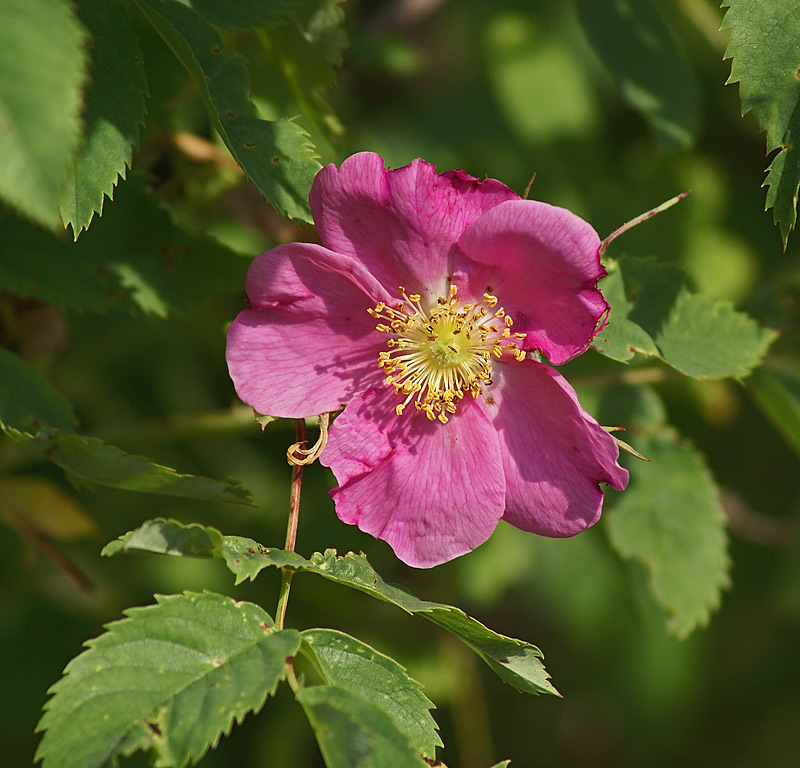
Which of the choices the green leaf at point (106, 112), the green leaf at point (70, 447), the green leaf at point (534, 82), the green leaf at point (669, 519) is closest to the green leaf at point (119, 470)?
the green leaf at point (70, 447)

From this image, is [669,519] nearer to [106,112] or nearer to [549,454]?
[549,454]

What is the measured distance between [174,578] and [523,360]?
175 cm

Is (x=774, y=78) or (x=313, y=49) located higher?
(x=774, y=78)

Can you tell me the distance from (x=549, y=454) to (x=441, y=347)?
0.31 metres

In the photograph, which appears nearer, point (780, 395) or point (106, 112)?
point (106, 112)

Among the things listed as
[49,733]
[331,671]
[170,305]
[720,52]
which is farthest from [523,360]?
[720,52]

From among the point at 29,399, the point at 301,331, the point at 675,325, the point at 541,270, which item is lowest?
the point at 29,399

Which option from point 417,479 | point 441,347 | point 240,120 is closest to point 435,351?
point 441,347

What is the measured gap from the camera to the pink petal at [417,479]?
150cm

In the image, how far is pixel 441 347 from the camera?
5.48ft

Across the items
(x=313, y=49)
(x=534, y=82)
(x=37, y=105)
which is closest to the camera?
(x=37, y=105)

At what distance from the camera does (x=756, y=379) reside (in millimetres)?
2004

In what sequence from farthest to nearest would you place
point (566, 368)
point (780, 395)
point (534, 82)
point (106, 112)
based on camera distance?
point (534, 82) → point (566, 368) → point (780, 395) → point (106, 112)

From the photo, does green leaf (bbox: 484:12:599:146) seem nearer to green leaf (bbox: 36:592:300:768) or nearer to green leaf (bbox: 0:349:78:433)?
green leaf (bbox: 0:349:78:433)
